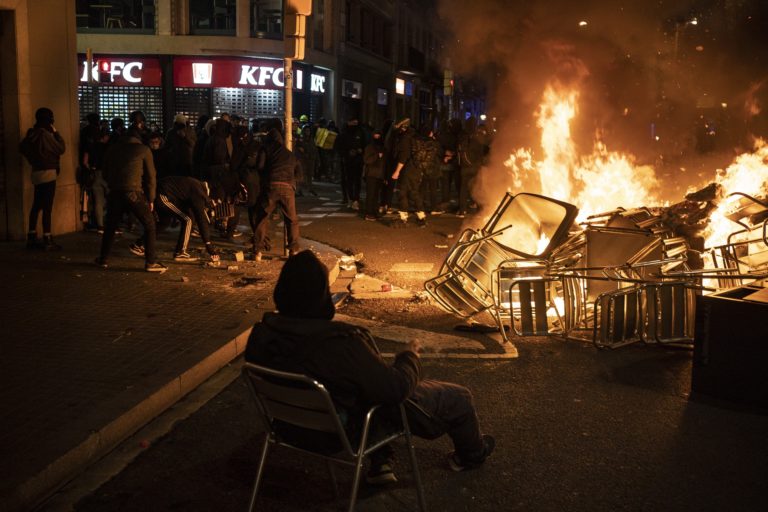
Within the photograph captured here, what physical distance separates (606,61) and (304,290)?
15723 mm

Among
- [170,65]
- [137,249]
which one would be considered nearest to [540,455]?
[137,249]

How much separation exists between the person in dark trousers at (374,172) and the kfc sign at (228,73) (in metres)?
8.89

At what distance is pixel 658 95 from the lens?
2462 centimetres

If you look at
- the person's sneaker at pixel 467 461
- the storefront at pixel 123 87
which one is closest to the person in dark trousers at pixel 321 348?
the person's sneaker at pixel 467 461

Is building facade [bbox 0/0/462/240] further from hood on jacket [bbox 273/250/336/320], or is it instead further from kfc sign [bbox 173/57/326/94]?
hood on jacket [bbox 273/250/336/320]

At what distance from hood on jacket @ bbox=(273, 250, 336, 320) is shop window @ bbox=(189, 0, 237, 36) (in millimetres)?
22708

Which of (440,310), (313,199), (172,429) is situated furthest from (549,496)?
(313,199)

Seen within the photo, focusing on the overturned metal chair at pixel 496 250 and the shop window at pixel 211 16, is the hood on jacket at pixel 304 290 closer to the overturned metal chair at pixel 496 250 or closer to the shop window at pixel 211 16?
the overturned metal chair at pixel 496 250

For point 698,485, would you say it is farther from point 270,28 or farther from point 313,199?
point 270,28

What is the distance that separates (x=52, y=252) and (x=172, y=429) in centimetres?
663

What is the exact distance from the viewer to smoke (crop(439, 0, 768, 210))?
16.4 meters

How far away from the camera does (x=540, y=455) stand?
14.9ft

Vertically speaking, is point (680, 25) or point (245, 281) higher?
point (680, 25)

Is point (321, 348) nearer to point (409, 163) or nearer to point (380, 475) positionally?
point (380, 475)
